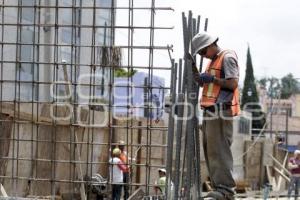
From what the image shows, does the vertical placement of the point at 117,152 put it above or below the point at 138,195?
above

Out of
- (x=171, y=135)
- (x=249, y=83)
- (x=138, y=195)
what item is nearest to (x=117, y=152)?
(x=138, y=195)

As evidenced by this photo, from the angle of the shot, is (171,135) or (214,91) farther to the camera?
(171,135)

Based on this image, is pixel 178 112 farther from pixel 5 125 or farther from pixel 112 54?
pixel 5 125

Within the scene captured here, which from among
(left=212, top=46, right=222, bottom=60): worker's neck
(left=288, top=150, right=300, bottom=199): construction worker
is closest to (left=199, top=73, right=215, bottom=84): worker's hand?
(left=212, top=46, right=222, bottom=60): worker's neck

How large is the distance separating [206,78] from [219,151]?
25.9 inches

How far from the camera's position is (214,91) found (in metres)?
5.77

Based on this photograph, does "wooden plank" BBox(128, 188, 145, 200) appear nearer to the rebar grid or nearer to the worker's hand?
the rebar grid

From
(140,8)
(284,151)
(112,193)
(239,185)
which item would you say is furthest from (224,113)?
(284,151)

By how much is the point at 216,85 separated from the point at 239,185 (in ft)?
62.0

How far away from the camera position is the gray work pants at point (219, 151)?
5680mm

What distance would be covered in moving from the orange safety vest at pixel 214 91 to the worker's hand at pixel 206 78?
8cm

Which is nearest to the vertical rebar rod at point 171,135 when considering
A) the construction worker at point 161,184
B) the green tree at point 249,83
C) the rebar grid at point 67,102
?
the rebar grid at point 67,102

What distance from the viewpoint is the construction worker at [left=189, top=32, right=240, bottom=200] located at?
5652 millimetres

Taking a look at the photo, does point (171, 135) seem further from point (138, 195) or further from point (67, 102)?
point (67, 102)
